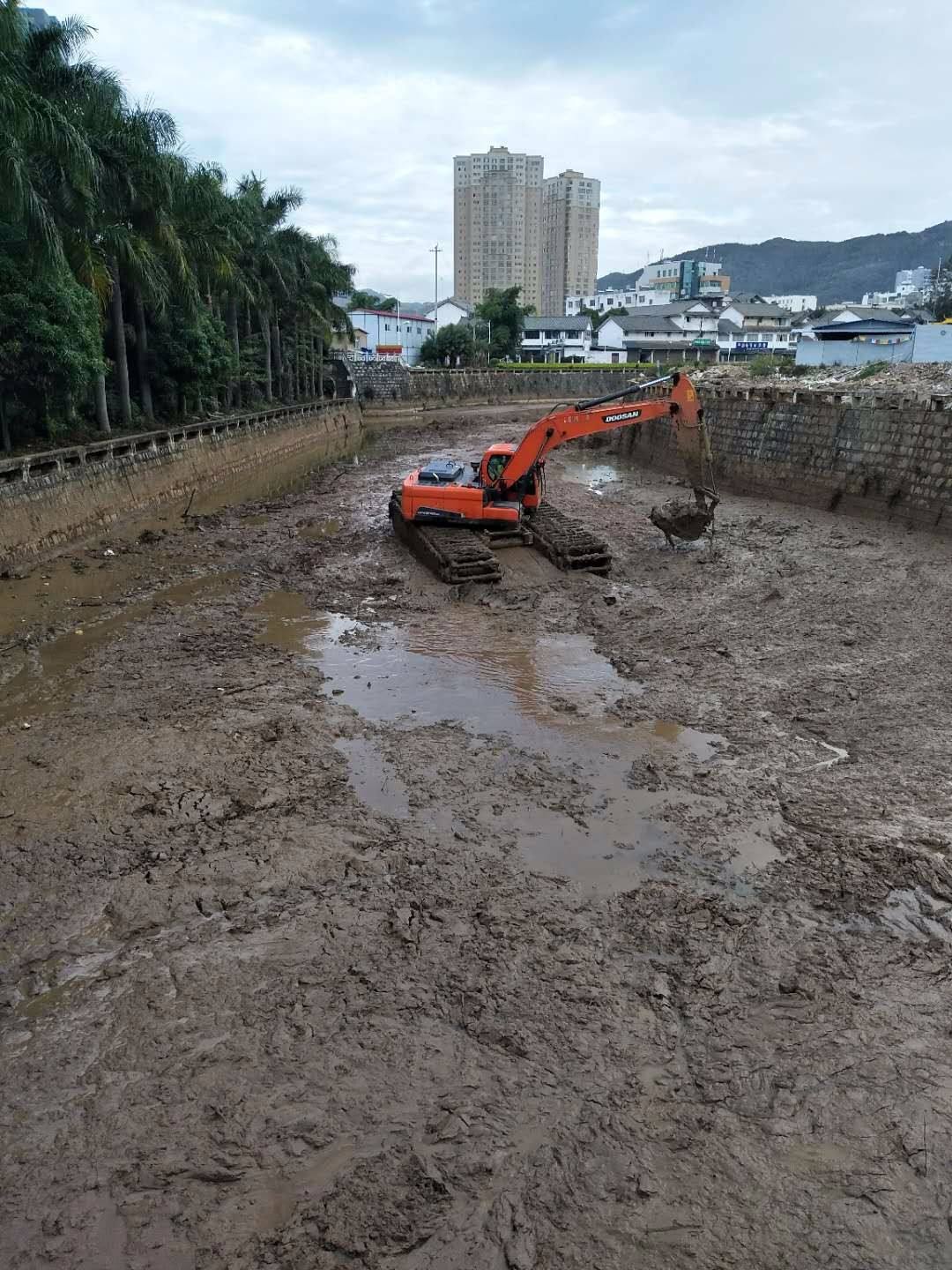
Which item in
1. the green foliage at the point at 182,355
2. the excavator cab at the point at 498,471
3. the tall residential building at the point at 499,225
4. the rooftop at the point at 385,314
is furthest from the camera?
the tall residential building at the point at 499,225

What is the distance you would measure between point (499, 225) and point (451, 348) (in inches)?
3858

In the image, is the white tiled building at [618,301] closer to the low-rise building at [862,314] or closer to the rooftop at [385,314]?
the low-rise building at [862,314]

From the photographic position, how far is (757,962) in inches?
230

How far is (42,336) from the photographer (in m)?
18.0

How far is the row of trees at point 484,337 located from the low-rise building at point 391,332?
436cm

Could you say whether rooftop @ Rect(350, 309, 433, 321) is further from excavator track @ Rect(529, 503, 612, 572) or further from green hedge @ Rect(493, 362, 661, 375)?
excavator track @ Rect(529, 503, 612, 572)

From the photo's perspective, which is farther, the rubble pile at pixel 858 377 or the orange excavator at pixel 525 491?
the rubble pile at pixel 858 377

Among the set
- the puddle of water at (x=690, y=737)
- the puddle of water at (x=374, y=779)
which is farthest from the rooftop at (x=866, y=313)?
the puddle of water at (x=374, y=779)

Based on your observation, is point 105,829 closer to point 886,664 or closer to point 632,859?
point 632,859

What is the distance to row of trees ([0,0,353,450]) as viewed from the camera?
1773 cm

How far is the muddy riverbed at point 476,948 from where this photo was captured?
409cm

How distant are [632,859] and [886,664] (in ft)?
19.8

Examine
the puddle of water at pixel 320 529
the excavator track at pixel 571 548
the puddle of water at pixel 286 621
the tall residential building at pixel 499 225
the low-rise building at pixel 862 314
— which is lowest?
the puddle of water at pixel 320 529

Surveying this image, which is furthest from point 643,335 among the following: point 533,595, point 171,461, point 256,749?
point 256,749
